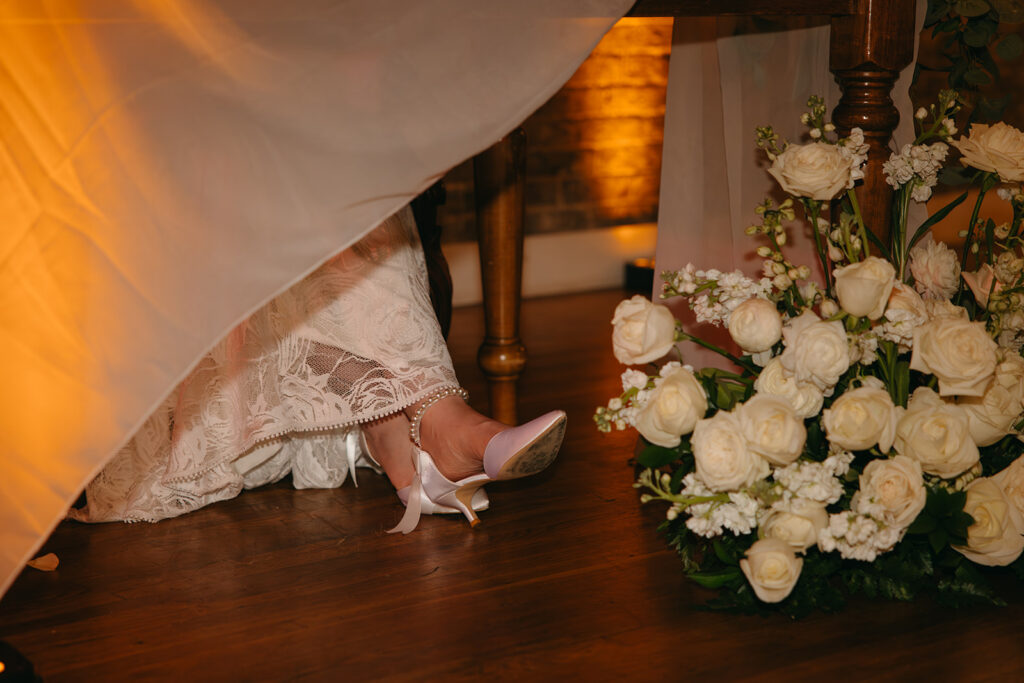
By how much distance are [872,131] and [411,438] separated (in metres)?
0.63

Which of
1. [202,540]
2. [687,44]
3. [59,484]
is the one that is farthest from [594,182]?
[59,484]

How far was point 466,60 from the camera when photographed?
0.88m

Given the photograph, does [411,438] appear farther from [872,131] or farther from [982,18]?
[982,18]

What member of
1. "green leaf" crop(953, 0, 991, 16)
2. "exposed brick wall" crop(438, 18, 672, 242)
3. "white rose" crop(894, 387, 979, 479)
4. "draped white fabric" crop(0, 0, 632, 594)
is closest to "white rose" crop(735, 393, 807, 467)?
"white rose" crop(894, 387, 979, 479)

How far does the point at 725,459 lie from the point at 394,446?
1.54 feet

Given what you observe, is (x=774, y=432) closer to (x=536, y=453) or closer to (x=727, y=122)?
(x=536, y=453)

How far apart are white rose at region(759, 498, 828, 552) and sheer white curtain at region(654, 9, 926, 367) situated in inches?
19.1

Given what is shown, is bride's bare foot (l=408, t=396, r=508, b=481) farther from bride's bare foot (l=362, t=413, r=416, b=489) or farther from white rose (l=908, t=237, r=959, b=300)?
white rose (l=908, t=237, r=959, b=300)

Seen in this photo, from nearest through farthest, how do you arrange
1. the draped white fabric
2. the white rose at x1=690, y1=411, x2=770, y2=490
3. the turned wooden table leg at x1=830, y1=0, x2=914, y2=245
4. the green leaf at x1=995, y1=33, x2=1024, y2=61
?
the draped white fabric → the white rose at x1=690, y1=411, x2=770, y2=490 → the turned wooden table leg at x1=830, y1=0, x2=914, y2=245 → the green leaf at x1=995, y1=33, x2=1024, y2=61

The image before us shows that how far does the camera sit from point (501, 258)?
1.18m

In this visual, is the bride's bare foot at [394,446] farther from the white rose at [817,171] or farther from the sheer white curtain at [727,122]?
the white rose at [817,171]

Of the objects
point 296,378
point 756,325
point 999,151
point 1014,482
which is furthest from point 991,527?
point 296,378

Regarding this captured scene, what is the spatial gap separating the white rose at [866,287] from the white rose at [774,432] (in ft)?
0.38

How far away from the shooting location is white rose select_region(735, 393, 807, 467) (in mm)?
831
